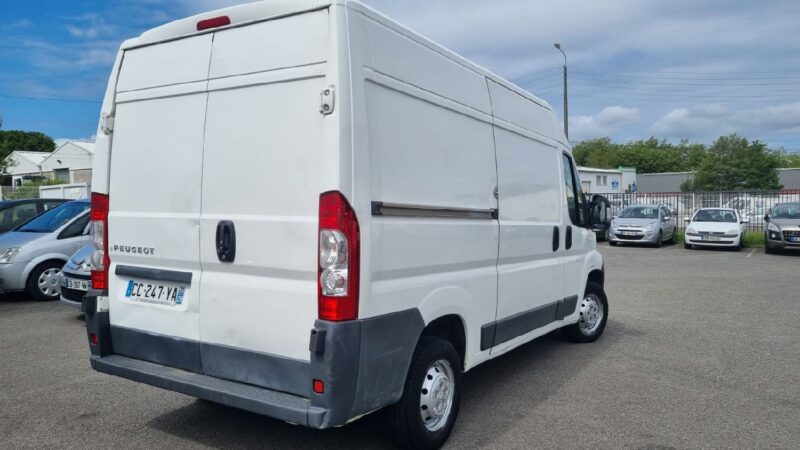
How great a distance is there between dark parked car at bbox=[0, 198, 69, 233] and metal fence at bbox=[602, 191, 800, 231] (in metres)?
19.7

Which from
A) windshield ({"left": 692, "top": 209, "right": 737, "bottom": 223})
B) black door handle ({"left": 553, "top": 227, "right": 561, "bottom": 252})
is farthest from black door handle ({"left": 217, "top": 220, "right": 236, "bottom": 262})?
windshield ({"left": 692, "top": 209, "right": 737, "bottom": 223})

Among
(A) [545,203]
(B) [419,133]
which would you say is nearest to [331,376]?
(B) [419,133]

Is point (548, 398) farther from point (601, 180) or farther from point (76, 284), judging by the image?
point (601, 180)

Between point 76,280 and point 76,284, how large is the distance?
0.17 feet

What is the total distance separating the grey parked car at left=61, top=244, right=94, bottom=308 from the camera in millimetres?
7625

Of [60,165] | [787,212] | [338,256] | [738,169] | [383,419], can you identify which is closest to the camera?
[338,256]

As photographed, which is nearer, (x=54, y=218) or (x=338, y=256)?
(x=338, y=256)

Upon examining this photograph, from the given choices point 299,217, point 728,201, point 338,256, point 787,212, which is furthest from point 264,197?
point 728,201

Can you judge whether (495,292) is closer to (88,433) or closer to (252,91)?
(252,91)

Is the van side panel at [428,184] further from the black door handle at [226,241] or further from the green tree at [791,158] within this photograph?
the green tree at [791,158]

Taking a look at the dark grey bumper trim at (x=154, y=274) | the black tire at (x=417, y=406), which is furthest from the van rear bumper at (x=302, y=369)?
the dark grey bumper trim at (x=154, y=274)

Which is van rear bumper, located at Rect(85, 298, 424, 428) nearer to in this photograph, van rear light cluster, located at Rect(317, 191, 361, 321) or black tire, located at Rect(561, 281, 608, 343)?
van rear light cluster, located at Rect(317, 191, 361, 321)

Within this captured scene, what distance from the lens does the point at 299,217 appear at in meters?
3.32

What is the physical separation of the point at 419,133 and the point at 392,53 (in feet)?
1.67
